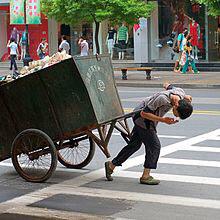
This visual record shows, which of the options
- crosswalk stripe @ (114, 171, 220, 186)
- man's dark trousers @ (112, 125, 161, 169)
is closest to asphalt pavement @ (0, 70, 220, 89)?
crosswalk stripe @ (114, 171, 220, 186)

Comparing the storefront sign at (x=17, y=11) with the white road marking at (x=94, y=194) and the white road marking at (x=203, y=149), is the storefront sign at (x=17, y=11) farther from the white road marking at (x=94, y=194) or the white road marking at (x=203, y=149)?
the white road marking at (x=94, y=194)

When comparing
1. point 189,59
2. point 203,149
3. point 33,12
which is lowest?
point 203,149

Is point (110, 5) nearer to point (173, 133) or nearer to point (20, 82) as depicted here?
point (173, 133)

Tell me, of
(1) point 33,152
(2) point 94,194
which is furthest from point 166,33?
(2) point 94,194

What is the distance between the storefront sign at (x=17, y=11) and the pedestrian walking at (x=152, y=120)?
71.1 ft

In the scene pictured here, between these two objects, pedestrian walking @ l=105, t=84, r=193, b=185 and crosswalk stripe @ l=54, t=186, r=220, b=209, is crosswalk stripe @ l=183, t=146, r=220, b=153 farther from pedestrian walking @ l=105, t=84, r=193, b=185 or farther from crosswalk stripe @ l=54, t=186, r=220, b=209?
crosswalk stripe @ l=54, t=186, r=220, b=209

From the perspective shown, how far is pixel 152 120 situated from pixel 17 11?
2269cm

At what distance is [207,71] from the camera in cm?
2922

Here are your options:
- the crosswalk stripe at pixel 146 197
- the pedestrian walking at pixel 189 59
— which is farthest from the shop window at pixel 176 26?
the crosswalk stripe at pixel 146 197

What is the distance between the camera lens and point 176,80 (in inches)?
957

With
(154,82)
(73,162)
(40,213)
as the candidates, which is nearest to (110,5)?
(154,82)

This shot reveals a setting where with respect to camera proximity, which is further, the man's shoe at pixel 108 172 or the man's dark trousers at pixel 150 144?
the man's shoe at pixel 108 172

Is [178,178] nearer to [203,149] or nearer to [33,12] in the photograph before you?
[203,149]

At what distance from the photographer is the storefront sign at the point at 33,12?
28.3 m
